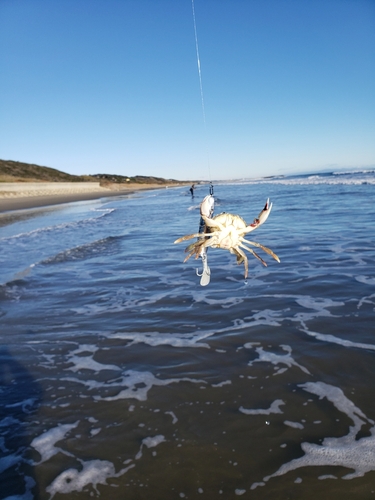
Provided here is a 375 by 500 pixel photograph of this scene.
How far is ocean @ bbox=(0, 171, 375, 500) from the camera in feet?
10.7

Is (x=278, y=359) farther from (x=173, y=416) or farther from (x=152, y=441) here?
(x=152, y=441)

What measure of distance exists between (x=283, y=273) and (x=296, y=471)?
639cm

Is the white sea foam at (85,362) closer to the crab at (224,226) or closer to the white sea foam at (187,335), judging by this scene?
the white sea foam at (187,335)

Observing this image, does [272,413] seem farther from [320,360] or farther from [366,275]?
[366,275]

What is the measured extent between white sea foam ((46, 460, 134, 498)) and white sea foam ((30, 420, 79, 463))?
297 mm

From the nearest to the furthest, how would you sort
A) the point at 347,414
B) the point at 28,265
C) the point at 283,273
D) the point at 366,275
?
the point at 347,414 < the point at 366,275 < the point at 283,273 < the point at 28,265

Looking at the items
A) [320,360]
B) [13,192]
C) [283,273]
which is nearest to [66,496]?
[320,360]

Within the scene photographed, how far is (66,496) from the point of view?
3113mm

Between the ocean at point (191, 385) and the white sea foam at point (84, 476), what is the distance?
1cm

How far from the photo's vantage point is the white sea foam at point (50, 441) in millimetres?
3604

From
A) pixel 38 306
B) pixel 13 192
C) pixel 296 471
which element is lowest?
pixel 296 471

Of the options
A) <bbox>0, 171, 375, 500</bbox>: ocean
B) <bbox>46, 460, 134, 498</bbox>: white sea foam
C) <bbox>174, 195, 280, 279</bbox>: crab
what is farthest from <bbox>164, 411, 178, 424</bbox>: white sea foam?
<bbox>174, 195, 280, 279</bbox>: crab

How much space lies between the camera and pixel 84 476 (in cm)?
331

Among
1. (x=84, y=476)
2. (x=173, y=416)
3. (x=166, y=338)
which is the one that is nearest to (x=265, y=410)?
(x=173, y=416)
